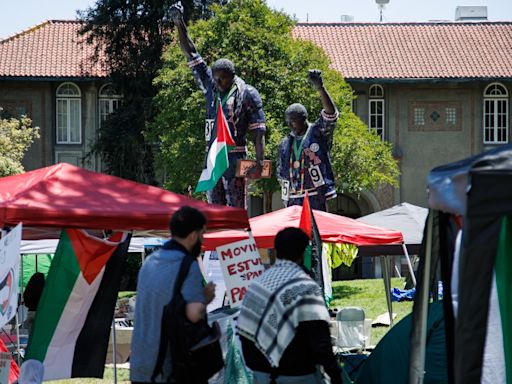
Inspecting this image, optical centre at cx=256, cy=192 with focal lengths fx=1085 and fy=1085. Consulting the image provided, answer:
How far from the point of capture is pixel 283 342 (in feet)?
22.2

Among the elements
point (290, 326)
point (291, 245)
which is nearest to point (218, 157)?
point (291, 245)

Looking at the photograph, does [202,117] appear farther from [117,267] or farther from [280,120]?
[117,267]

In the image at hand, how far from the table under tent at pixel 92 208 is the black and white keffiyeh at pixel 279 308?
5.46ft

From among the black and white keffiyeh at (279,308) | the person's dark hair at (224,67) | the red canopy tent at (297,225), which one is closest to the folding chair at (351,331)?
the red canopy tent at (297,225)

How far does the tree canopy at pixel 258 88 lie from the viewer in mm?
32062

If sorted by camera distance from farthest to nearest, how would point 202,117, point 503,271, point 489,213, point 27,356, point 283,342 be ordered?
point 202,117 < point 27,356 < point 283,342 < point 503,271 < point 489,213

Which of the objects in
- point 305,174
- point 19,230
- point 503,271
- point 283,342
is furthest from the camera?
point 305,174

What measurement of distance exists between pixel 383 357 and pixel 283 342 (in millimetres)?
2771

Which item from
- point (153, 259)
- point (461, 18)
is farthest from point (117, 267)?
point (461, 18)

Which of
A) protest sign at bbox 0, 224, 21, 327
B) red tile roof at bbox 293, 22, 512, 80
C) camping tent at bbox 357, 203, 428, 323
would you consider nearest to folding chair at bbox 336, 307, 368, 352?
camping tent at bbox 357, 203, 428, 323

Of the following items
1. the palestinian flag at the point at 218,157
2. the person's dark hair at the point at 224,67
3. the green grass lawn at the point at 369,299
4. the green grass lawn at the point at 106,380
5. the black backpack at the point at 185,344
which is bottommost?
the green grass lawn at the point at 369,299

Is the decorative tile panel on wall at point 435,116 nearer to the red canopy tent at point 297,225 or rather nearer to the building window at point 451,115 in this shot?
the building window at point 451,115

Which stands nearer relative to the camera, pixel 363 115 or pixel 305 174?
pixel 305 174

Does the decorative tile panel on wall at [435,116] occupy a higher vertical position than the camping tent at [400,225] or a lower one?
higher
